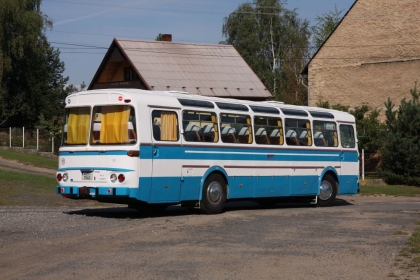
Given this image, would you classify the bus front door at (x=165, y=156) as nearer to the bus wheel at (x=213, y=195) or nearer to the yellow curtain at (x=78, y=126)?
the bus wheel at (x=213, y=195)

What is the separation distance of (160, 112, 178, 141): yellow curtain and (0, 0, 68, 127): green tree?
47.0 m

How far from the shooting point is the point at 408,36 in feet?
170

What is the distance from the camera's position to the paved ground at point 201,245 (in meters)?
10.5

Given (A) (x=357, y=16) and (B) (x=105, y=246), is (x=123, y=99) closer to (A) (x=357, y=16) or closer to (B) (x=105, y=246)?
(B) (x=105, y=246)

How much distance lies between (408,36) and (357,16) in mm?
4035

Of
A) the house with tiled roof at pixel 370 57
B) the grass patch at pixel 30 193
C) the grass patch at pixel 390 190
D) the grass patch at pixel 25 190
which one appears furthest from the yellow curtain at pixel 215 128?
the house with tiled roof at pixel 370 57

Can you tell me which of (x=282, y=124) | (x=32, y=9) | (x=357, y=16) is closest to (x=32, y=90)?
(x=32, y=9)

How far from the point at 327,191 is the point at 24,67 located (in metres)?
47.8

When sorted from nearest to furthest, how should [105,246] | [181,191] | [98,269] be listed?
[98,269] → [105,246] → [181,191]

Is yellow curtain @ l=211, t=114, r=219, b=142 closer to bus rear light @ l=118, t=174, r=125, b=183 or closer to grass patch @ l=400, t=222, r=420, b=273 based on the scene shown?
bus rear light @ l=118, t=174, r=125, b=183

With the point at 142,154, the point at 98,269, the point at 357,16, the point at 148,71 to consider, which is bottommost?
the point at 98,269

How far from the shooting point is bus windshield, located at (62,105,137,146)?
691 inches

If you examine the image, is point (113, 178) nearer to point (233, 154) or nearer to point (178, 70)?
point (233, 154)

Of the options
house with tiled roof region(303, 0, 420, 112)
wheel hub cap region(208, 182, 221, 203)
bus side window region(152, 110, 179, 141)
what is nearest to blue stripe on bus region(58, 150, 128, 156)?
bus side window region(152, 110, 179, 141)
